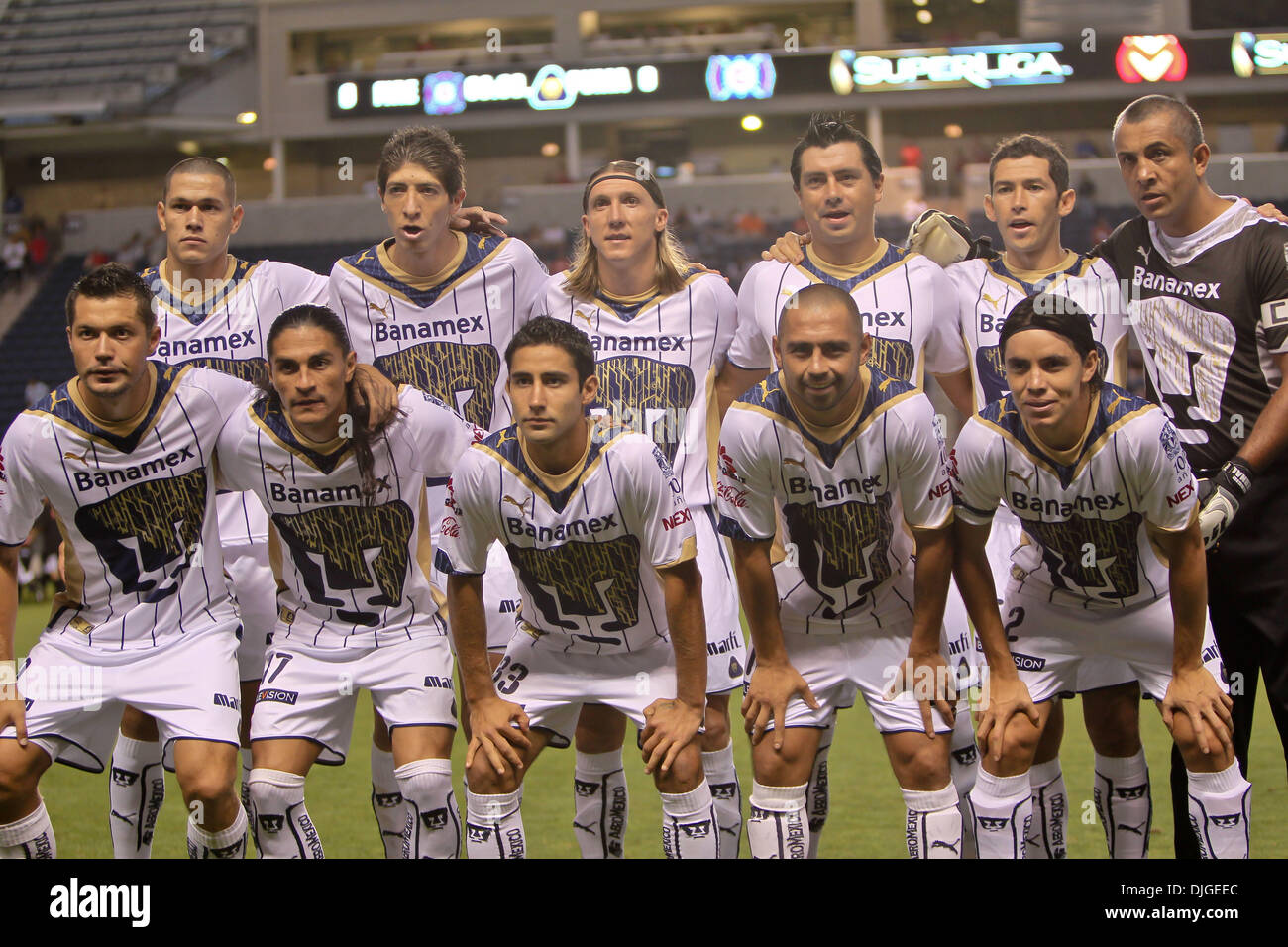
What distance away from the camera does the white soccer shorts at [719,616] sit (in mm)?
4406

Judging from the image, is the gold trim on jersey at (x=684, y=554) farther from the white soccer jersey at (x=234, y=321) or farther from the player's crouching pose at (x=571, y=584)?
the white soccer jersey at (x=234, y=321)

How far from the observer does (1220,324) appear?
173 inches

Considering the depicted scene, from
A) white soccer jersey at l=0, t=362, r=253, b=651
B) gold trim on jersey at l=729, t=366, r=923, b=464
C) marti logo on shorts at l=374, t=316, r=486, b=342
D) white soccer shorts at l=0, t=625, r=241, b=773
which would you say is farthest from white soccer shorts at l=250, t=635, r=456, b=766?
gold trim on jersey at l=729, t=366, r=923, b=464

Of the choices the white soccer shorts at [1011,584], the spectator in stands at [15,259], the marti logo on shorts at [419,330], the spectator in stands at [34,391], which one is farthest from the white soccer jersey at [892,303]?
the spectator in stands at [15,259]

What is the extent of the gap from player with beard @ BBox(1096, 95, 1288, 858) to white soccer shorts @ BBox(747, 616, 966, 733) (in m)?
1.15

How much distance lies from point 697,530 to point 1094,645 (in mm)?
1376

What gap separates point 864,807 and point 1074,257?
270cm

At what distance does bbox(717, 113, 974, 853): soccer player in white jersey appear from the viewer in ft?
14.9

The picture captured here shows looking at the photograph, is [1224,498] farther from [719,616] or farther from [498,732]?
[498,732]

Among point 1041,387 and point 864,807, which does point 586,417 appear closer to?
point 1041,387

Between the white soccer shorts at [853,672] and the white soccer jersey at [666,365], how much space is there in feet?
2.55

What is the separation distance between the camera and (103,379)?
13.4 feet
